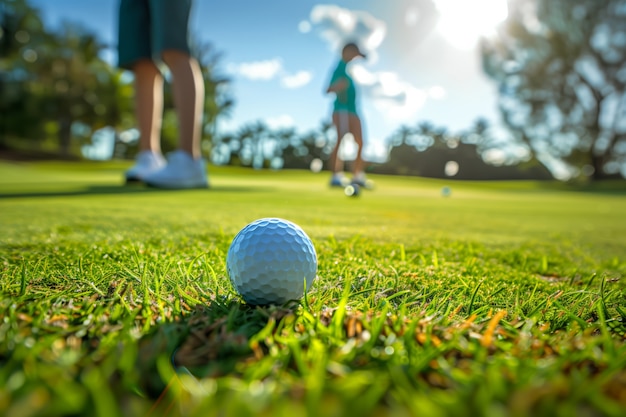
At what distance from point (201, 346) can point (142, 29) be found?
5.11 meters

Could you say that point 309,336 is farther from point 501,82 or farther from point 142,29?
point 501,82

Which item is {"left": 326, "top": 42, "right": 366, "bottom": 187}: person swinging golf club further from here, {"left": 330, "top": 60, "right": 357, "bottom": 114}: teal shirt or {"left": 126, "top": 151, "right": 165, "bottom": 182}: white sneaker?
{"left": 126, "top": 151, "right": 165, "bottom": 182}: white sneaker

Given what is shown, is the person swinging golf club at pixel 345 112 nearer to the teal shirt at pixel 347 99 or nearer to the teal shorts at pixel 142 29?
the teal shirt at pixel 347 99

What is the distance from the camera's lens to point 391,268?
1516 mm

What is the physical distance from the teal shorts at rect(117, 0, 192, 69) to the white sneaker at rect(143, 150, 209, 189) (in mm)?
1114

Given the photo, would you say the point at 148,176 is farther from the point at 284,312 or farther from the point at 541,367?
the point at 541,367

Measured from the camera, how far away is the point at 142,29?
16.3ft

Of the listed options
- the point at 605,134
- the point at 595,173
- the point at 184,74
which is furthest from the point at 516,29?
the point at 184,74

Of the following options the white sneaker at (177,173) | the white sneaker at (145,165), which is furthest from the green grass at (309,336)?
the white sneaker at (145,165)

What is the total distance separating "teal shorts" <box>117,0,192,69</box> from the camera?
14.5 ft

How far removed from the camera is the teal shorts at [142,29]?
443cm

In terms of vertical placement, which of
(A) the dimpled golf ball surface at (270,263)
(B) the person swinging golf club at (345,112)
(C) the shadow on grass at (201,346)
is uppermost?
(B) the person swinging golf club at (345,112)

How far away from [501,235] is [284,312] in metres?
2.26

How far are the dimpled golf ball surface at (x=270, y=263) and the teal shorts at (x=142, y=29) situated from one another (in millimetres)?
3848
